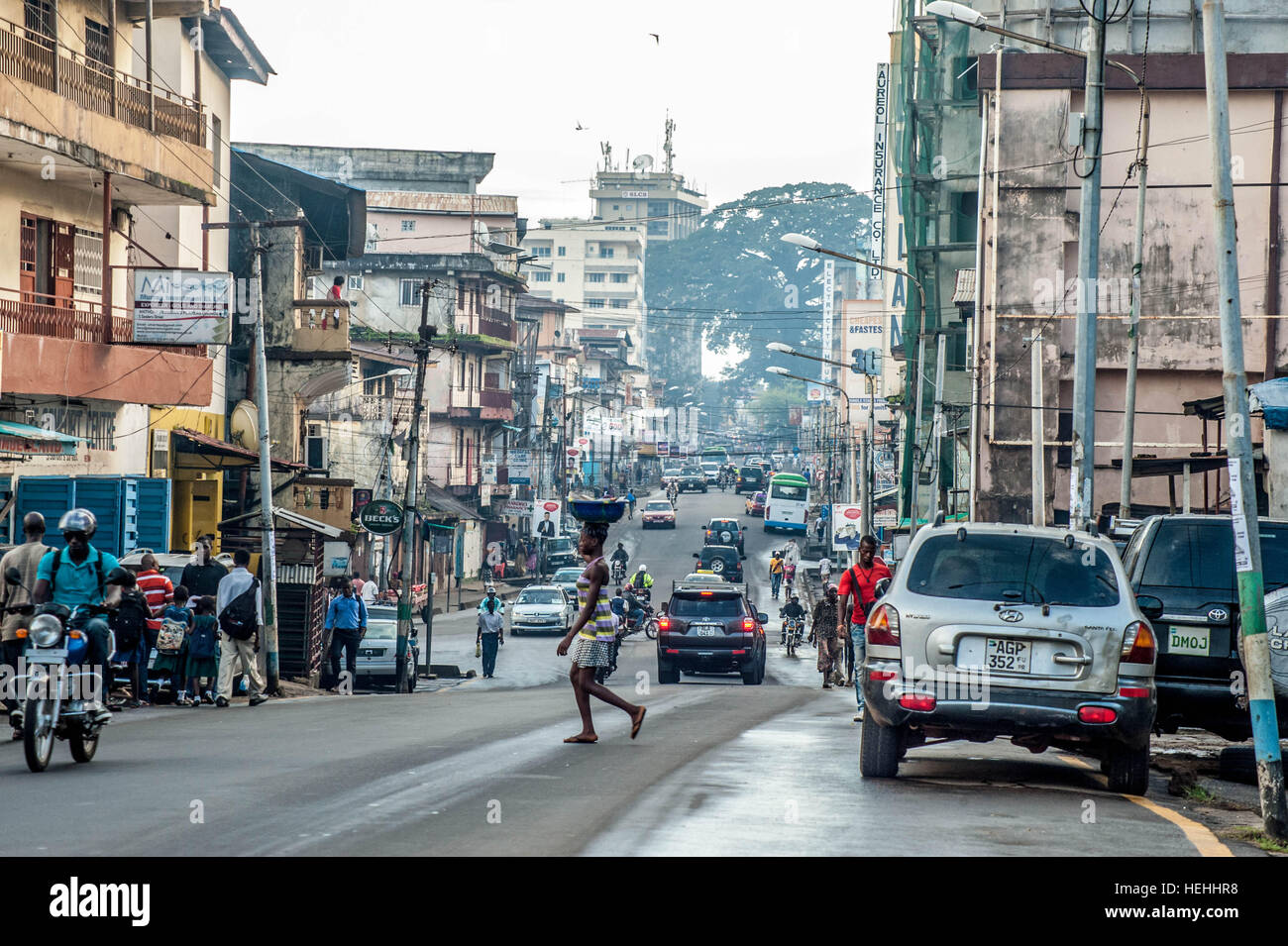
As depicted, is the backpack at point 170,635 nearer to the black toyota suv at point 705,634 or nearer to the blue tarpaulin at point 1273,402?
the black toyota suv at point 705,634

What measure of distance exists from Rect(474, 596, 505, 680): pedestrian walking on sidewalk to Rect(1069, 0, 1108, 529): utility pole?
45.6 feet

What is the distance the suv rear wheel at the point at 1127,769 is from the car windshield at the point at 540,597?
36.5m

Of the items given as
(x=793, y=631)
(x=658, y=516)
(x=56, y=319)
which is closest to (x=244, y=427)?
(x=56, y=319)

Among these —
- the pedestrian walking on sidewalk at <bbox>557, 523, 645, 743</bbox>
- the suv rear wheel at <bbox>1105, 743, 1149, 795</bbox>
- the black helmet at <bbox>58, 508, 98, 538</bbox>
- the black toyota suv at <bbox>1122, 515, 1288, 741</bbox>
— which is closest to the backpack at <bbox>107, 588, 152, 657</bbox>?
the black helmet at <bbox>58, 508, 98, 538</bbox>

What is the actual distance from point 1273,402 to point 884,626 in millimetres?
13056

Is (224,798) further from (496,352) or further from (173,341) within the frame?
(496,352)

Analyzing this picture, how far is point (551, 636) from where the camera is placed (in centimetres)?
4684

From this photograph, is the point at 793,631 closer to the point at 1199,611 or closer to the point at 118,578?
the point at 1199,611

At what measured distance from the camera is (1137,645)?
1073 cm

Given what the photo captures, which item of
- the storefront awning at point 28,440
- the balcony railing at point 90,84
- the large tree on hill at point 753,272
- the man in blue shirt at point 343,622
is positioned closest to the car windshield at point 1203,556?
the storefront awning at point 28,440

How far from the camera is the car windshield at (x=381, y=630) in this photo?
32656 millimetres
